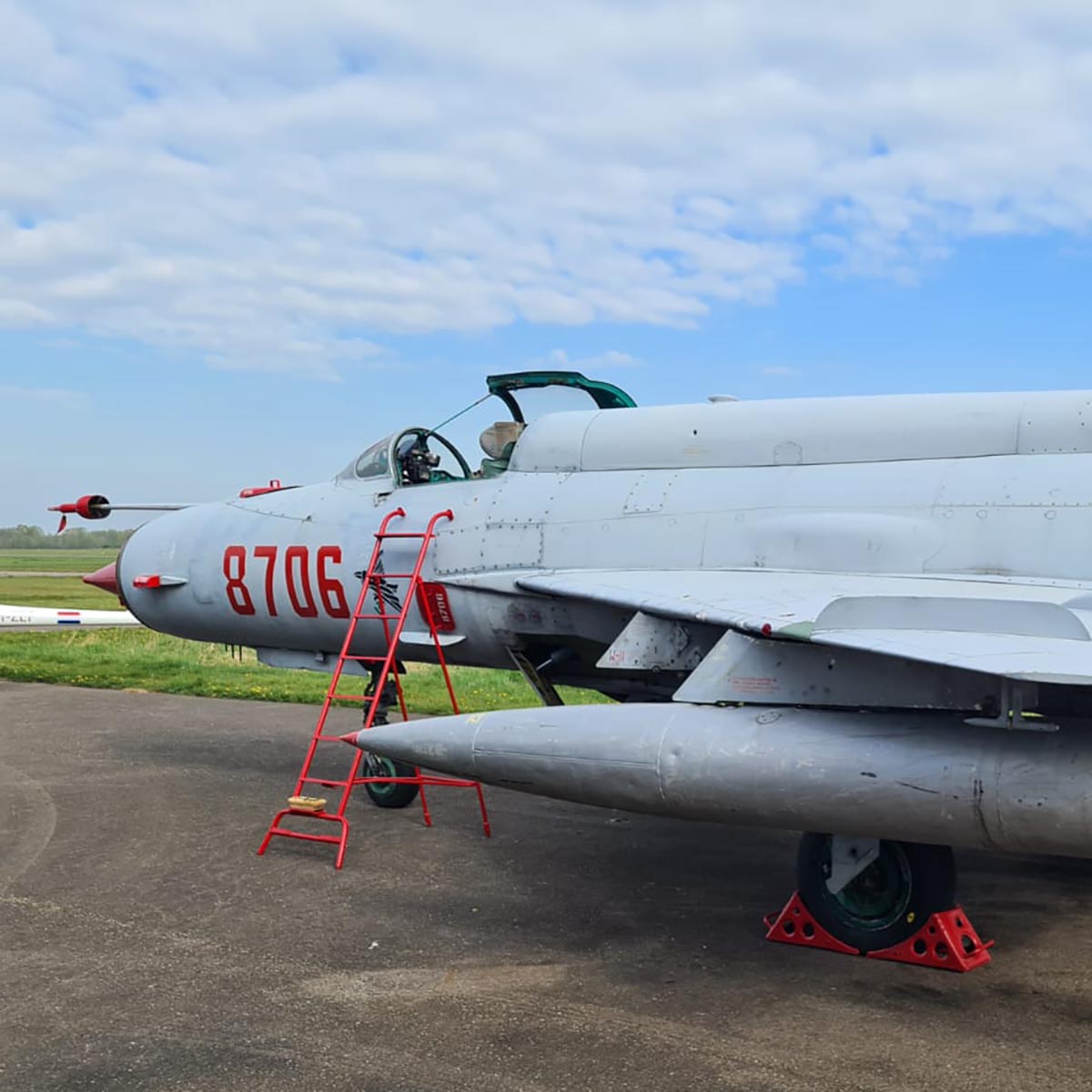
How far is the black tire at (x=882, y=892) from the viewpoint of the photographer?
19.1 ft

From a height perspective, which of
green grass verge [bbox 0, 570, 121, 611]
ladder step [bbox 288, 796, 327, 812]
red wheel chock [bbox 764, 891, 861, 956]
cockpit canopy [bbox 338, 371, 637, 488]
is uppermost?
cockpit canopy [bbox 338, 371, 637, 488]

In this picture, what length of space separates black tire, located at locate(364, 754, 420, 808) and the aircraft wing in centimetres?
334

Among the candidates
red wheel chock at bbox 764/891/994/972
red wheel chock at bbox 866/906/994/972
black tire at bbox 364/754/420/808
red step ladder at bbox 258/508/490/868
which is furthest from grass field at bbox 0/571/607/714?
red wheel chock at bbox 866/906/994/972

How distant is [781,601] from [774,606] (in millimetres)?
149

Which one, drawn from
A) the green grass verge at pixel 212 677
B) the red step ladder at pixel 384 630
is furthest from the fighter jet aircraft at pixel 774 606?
the green grass verge at pixel 212 677

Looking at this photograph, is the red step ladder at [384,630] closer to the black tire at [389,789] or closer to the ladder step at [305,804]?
the ladder step at [305,804]

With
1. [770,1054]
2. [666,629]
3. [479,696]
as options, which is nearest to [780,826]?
[770,1054]

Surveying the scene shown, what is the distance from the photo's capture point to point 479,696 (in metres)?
16.0

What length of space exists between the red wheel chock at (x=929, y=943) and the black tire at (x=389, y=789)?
3.96m

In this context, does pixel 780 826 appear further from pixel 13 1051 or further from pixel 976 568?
pixel 13 1051

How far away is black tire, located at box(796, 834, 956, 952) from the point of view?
19.1ft

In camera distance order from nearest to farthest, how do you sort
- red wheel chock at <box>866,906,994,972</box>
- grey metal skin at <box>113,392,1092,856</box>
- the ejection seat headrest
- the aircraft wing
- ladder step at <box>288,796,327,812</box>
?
1. the aircraft wing
2. grey metal skin at <box>113,392,1092,856</box>
3. red wheel chock at <box>866,906,994,972</box>
4. ladder step at <box>288,796,327,812</box>
5. the ejection seat headrest

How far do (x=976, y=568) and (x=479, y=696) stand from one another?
10.6 meters

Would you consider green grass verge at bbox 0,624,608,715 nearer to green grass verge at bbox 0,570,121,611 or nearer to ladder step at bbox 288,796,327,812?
ladder step at bbox 288,796,327,812
